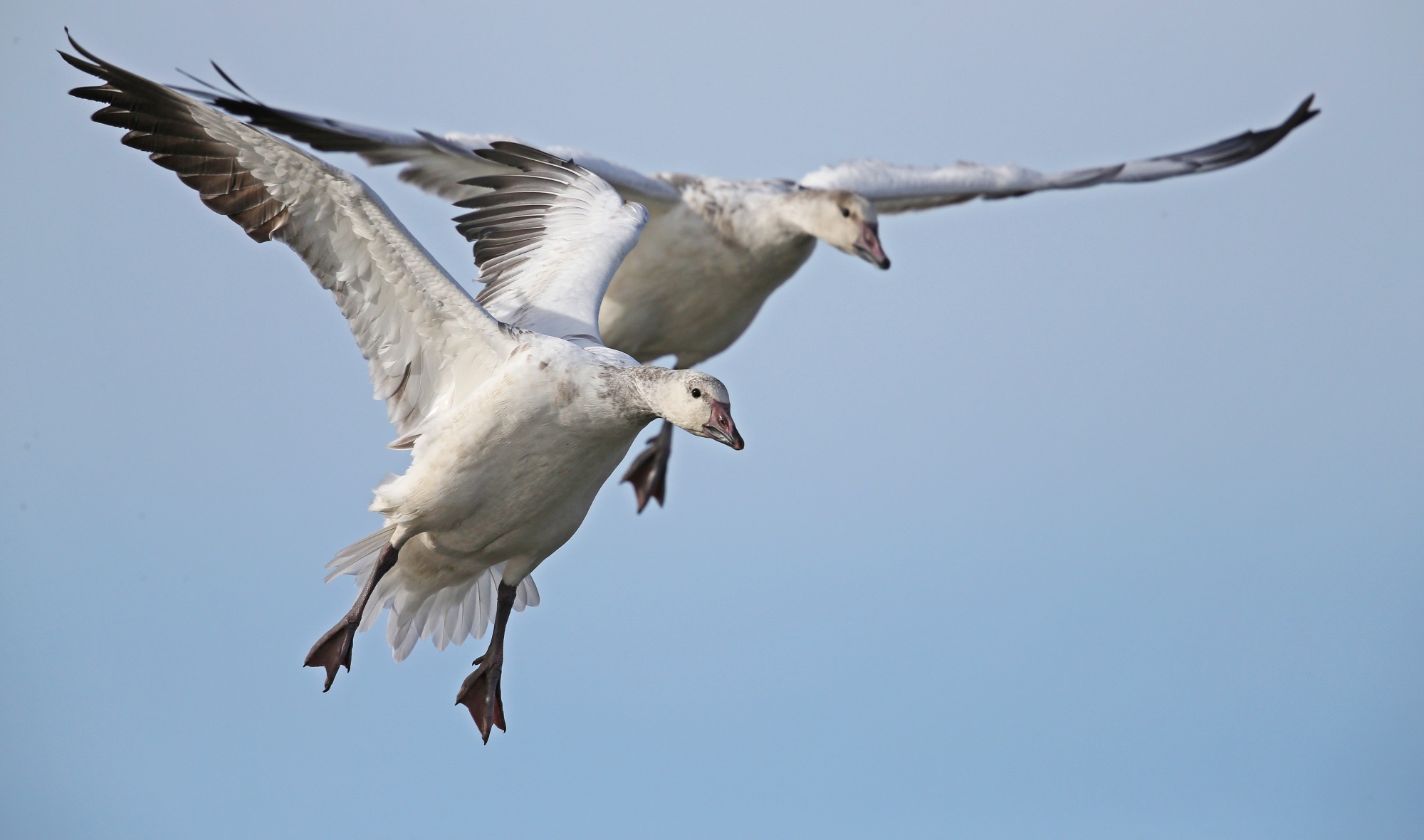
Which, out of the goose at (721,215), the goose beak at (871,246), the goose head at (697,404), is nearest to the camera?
the goose head at (697,404)

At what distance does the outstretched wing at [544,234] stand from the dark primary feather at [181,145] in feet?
4.59

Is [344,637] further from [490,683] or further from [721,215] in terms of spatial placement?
[721,215]

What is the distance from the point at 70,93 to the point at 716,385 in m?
3.39

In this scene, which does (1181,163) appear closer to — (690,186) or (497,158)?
(690,186)

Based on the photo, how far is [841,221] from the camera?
11.8m

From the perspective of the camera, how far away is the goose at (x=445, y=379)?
26.0 feet

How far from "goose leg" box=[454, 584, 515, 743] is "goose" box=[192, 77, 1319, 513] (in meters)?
3.02

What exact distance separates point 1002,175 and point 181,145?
6.36 m

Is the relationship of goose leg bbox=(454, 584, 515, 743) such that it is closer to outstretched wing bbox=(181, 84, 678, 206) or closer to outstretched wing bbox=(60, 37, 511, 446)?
outstretched wing bbox=(60, 37, 511, 446)

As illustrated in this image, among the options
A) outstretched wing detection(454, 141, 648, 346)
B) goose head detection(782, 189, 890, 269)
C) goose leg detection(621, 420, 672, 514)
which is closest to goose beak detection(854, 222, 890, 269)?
goose head detection(782, 189, 890, 269)

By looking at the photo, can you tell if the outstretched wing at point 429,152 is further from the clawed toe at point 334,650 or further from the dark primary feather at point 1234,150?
the dark primary feather at point 1234,150

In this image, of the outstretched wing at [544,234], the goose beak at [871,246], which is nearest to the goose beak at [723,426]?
the outstretched wing at [544,234]

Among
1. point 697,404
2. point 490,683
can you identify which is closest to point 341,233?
point 697,404

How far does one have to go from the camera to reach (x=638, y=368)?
25.8 feet
